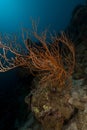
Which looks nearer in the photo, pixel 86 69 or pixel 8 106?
pixel 86 69

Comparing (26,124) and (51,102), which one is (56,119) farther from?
(26,124)

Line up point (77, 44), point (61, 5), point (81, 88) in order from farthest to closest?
point (61, 5)
point (77, 44)
point (81, 88)

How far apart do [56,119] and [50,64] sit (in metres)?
1.34

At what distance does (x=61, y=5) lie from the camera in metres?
60.0

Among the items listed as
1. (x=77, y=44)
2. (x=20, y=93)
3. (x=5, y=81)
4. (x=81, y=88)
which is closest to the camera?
(x=81, y=88)

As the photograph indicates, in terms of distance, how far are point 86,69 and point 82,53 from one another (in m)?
0.89

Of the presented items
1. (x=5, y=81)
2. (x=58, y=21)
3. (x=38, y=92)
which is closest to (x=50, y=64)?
(x=38, y=92)

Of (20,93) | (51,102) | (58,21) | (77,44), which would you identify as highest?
(58,21)

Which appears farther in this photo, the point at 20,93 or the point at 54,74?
the point at 20,93

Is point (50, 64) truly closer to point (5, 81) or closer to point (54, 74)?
point (54, 74)

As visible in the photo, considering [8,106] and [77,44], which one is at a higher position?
[77,44]

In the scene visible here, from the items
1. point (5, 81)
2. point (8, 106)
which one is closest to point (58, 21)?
point (5, 81)

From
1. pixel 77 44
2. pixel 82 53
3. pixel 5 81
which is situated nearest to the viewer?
pixel 82 53

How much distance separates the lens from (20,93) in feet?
30.8
